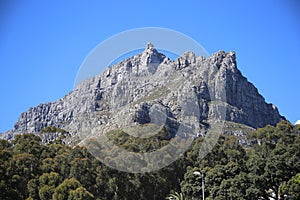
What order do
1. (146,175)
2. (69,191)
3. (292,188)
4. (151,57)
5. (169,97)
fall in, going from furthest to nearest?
(151,57) < (169,97) < (146,175) < (292,188) < (69,191)

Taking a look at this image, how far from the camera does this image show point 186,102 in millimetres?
132375

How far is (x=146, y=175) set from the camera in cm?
4166

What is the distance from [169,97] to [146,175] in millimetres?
101926

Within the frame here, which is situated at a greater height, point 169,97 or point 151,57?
point 151,57

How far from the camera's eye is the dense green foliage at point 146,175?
3584 cm

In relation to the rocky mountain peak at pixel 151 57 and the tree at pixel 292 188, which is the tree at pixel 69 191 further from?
the rocky mountain peak at pixel 151 57

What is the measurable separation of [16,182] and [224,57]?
124849 mm

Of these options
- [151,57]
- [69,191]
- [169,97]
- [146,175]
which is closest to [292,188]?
[146,175]

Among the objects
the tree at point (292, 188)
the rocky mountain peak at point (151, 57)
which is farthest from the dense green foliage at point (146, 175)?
the rocky mountain peak at point (151, 57)

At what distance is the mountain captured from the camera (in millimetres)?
131500

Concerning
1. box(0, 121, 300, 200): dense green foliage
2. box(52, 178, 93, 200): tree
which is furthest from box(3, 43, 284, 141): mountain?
box(52, 178, 93, 200): tree

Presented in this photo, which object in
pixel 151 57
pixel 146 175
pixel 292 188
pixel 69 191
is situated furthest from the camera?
pixel 151 57

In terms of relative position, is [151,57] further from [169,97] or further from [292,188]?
[292,188]

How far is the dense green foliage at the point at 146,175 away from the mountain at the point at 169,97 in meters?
63.1
